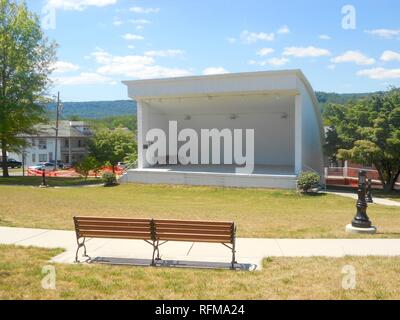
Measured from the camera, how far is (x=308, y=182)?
23.4 m

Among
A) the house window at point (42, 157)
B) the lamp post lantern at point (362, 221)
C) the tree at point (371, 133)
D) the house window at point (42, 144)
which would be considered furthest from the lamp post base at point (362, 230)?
the house window at point (42, 157)

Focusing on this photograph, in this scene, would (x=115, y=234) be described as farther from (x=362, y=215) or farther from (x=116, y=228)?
(x=362, y=215)

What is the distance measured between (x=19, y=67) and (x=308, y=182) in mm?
25452

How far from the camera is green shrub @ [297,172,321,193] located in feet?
76.8

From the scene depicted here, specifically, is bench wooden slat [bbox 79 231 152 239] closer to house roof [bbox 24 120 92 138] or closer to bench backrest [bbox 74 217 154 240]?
bench backrest [bbox 74 217 154 240]

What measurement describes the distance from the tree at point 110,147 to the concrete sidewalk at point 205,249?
51281 millimetres

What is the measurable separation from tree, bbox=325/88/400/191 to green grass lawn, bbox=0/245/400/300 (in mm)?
19485

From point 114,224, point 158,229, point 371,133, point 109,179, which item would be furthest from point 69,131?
Answer: point 158,229

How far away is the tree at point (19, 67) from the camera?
114 ft

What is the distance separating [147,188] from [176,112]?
1031 cm

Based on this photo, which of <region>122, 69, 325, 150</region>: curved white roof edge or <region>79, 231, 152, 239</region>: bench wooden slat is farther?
<region>122, 69, 325, 150</region>: curved white roof edge

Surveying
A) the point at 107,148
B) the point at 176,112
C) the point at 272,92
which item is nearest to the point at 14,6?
the point at 176,112

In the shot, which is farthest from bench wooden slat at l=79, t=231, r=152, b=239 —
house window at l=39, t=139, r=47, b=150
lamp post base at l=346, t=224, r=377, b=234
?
house window at l=39, t=139, r=47, b=150
